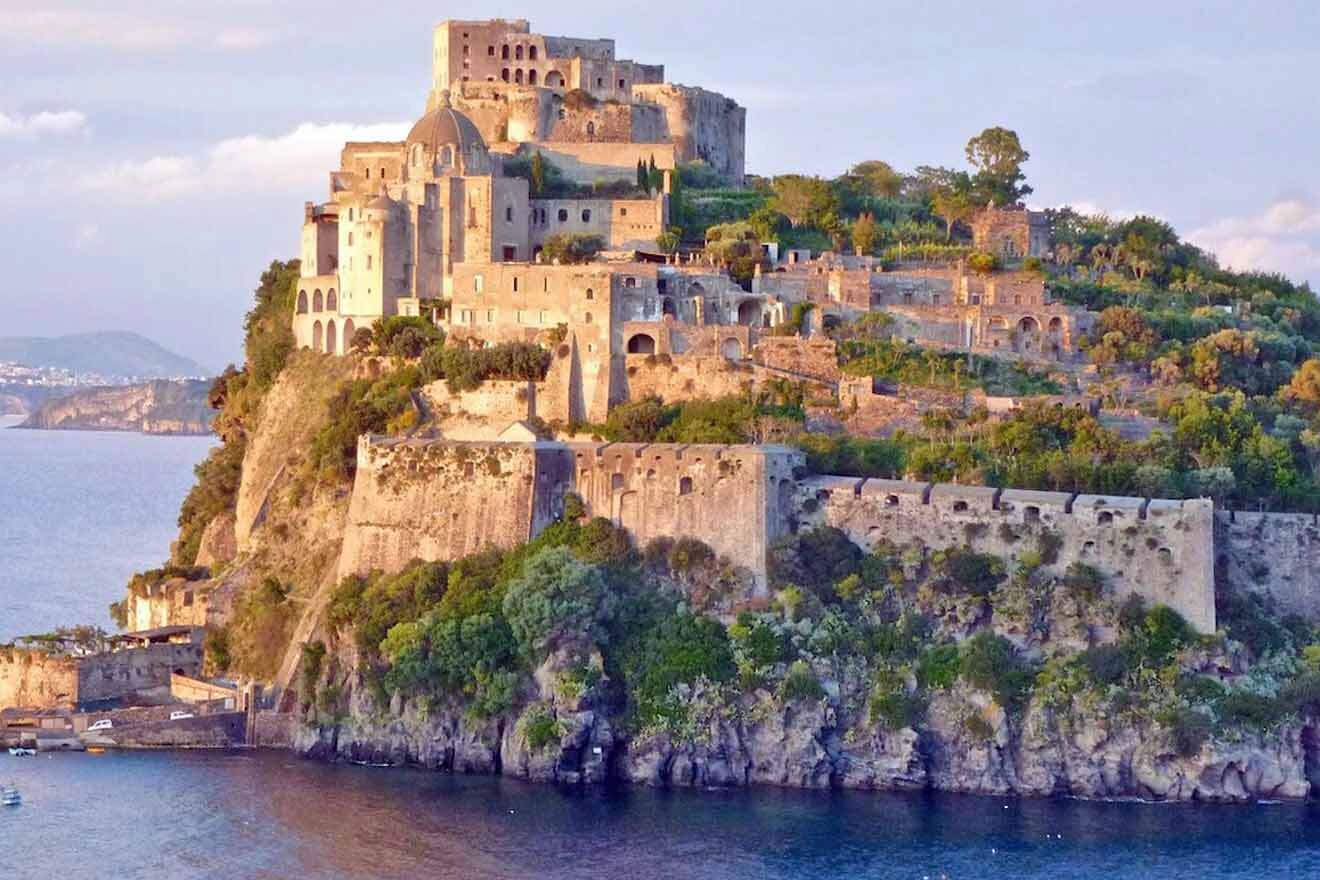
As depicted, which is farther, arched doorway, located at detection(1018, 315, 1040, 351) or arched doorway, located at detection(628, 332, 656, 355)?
arched doorway, located at detection(1018, 315, 1040, 351)

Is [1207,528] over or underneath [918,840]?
over

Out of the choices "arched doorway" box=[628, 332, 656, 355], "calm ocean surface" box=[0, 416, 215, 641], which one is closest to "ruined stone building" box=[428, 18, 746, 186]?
"arched doorway" box=[628, 332, 656, 355]

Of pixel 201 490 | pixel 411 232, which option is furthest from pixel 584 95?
pixel 201 490

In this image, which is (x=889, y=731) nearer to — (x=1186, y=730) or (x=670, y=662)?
(x=670, y=662)

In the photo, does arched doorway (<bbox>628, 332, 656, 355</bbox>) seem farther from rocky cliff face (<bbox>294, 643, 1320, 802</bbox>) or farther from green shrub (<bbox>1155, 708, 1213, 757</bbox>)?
green shrub (<bbox>1155, 708, 1213, 757</bbox>)

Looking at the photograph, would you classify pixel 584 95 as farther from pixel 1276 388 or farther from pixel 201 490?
pixel 1276 388

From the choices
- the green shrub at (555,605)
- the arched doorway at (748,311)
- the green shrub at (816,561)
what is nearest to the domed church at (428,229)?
the arched doorway at (748,311)
